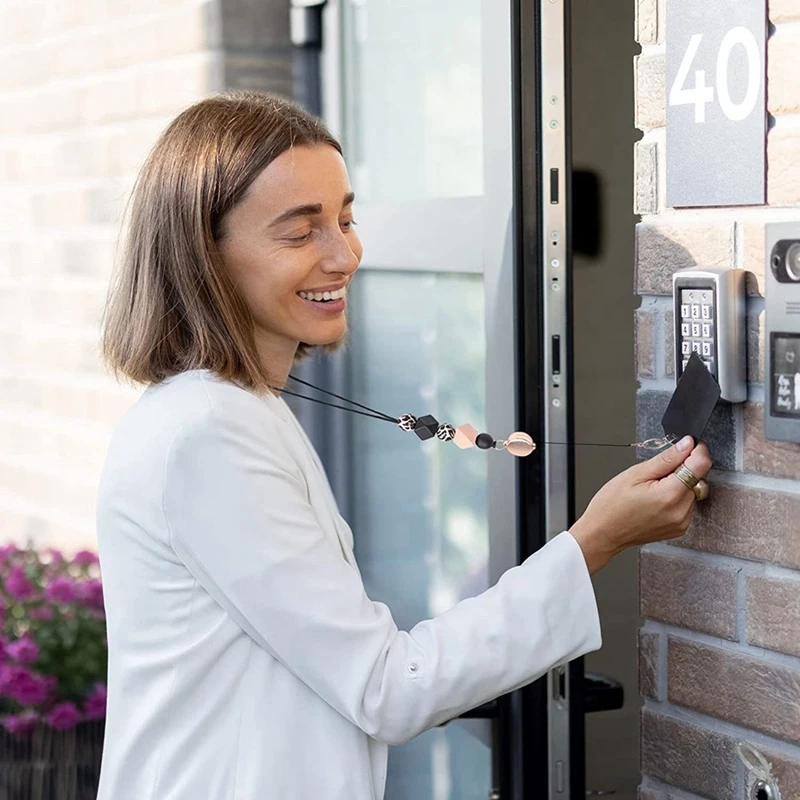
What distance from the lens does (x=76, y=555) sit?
2541 millimetres

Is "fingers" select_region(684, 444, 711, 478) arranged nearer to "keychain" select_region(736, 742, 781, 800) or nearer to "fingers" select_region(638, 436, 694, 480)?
"fingers" select_region(638, 436, 694, 480)

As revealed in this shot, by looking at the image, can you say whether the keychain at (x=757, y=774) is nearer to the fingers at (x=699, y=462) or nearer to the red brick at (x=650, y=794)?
the red brick at (x=650, y=794)

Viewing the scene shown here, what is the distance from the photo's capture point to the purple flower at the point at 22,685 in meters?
2.39

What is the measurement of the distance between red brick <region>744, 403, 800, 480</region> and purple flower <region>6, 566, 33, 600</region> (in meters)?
1.57

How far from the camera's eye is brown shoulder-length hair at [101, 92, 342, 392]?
141 cm

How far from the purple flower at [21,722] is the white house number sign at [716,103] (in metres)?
1.63

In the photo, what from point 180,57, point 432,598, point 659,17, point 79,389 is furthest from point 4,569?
point 659,17

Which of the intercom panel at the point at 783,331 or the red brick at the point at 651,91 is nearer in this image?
the intercom panel at the point at 783,331

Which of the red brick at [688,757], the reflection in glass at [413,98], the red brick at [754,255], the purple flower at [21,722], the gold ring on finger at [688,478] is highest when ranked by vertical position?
the reflection in glass at [413,98]

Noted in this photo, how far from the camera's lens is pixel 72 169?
2.54 metres

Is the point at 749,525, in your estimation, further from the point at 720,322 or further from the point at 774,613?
the point at 720,322

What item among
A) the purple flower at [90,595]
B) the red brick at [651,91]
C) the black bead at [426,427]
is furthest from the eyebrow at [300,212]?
the purple flower at [90,595]

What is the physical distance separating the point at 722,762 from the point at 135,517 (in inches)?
29.0

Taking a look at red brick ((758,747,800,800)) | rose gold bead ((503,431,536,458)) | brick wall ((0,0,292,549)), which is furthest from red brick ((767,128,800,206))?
brick wall ((0,0,292,549))
